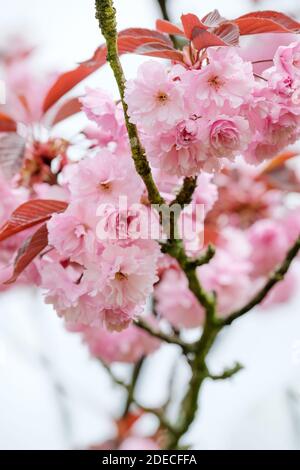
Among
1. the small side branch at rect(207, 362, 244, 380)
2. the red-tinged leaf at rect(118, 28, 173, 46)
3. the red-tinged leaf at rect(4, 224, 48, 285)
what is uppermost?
the red-tinged leaf at rect(118, 28, 173, 46)

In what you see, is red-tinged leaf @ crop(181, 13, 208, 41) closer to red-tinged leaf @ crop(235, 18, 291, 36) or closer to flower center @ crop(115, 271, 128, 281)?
red-tinged leaf @ crop(235, 18, 291, 36)

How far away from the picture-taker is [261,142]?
1239 millimetres

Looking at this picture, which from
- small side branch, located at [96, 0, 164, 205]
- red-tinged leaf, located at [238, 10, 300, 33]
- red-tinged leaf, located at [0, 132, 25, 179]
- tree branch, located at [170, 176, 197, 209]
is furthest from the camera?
red-tinged leaf, located at [0, 132, 25, 179]

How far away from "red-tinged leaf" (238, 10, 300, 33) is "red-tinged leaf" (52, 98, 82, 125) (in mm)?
563

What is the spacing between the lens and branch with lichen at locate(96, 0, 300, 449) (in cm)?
109

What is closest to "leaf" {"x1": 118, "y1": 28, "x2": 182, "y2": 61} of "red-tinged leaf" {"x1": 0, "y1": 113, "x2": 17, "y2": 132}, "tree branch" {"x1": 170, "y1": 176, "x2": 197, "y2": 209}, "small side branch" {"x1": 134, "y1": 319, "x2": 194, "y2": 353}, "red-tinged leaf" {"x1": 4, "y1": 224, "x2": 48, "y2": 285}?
"tree branch" {"x1": 170, "y1": 176, "x2": 197, "y2": 209}

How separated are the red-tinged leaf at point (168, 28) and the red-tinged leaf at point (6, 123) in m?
0.57

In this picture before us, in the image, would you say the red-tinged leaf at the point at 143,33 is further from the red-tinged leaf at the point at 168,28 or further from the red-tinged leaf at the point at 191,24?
the red-tinged leaf at the point at 191,24

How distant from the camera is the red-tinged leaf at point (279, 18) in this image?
1197mm

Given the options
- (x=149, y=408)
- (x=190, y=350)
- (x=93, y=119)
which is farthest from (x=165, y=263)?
(x=149, y=408)

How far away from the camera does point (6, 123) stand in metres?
1.73

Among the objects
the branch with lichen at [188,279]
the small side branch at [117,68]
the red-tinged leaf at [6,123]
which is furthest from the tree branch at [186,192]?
the red-tinged leaf at [6,123]

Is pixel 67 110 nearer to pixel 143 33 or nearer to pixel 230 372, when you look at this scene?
pixel 143 33

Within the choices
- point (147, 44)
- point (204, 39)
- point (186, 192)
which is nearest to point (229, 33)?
point (204, 39)
